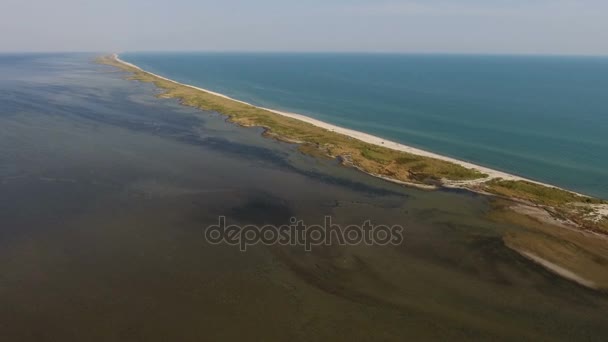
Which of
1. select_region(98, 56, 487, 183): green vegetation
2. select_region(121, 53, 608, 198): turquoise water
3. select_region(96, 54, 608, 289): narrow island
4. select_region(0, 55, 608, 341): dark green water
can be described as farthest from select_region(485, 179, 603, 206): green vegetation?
select_region(121, 53, 608, 198): turquoise water

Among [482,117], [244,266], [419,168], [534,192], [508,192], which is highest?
[482,117]

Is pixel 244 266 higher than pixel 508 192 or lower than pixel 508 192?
lower

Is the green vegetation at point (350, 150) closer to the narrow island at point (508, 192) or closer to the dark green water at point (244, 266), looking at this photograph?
the narrow island at point (508, 192)

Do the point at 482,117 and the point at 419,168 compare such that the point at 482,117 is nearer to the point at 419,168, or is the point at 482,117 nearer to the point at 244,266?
the point at 419,168

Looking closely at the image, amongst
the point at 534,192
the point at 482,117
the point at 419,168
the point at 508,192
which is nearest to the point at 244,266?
the point at 419,168

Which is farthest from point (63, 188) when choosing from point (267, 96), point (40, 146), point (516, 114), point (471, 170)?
point (516, 114)

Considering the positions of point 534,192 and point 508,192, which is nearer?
point 534,192
